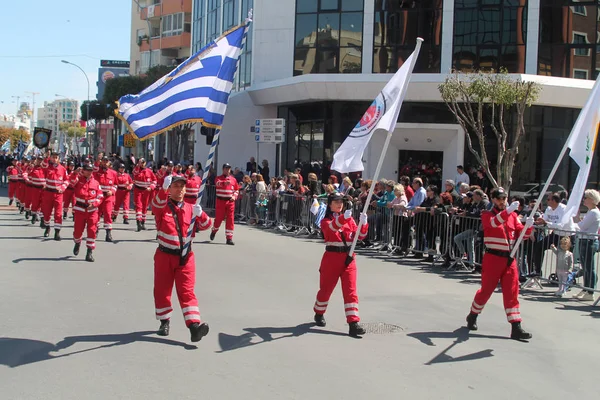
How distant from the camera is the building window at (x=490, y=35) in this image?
25766 mm

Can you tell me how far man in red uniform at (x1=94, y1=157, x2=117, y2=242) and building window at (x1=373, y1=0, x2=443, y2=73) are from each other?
1463 centimetres

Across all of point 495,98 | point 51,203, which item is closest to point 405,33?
point 495,98

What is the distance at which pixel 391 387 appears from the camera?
5.93 m

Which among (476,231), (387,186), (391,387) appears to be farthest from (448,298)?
(387,186)

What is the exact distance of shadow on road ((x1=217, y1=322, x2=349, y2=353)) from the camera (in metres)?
7.16

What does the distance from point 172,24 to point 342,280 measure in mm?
49539

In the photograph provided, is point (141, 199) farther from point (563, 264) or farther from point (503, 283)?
point (503, 283)

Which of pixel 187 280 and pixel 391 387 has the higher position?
pixel 187 280

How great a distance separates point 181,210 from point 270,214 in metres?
13.2

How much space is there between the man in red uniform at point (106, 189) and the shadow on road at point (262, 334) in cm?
784

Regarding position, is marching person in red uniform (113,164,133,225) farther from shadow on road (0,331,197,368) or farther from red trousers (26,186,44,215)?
shadow on road (0,331,197,368)

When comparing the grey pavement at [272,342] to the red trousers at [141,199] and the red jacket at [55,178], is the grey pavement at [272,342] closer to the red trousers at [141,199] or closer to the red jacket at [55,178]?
the red jacket at [55,178]

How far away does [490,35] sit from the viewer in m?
26.0

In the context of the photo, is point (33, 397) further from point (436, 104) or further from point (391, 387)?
point (436, 104)
